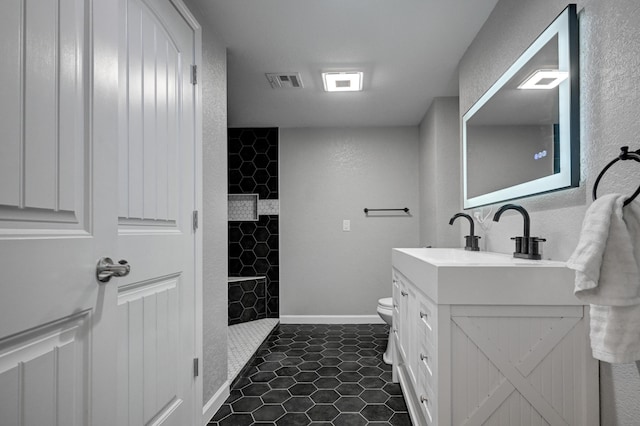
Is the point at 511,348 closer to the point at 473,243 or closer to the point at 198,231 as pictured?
the point at 473,243

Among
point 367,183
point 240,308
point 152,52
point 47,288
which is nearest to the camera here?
point 47,288

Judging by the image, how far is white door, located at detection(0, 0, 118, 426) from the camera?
0.73 meters

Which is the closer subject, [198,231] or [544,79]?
[544,79]

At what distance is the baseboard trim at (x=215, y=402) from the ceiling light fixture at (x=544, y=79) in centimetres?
218

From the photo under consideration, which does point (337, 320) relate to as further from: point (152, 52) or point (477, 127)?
point (152, 52)

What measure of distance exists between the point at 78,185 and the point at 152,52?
0.80m

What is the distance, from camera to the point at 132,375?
1304 millimetres

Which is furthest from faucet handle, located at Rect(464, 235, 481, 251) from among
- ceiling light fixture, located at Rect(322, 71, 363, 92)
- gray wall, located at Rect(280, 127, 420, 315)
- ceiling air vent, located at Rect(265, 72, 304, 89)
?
gray wall, located at Rect(280, 127, 420, 315)

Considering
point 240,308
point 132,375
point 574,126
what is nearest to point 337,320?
point 240,308

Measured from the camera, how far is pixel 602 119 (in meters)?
1.16

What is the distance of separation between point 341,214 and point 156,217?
9.42ft

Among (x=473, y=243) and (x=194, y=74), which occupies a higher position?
(x=194, y=74)

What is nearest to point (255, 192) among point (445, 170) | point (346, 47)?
point (445, 170)

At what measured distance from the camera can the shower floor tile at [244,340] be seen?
2633 mm
